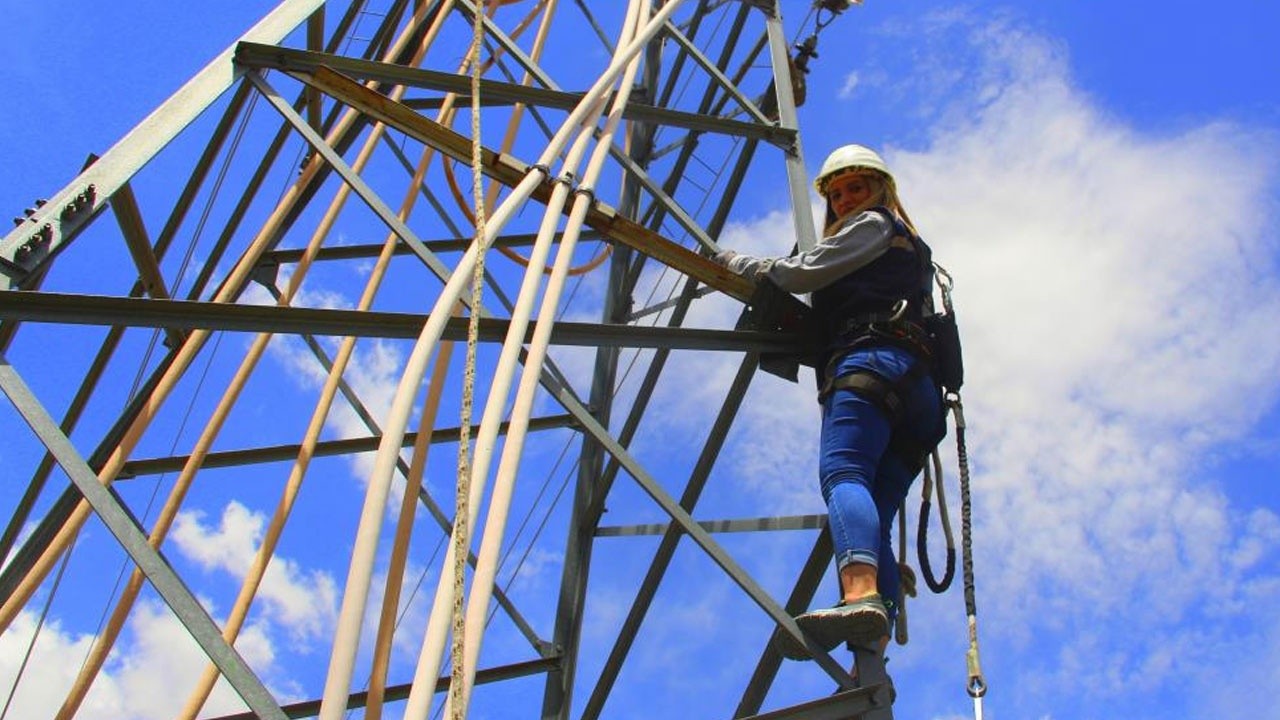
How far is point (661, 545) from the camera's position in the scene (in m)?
5.64

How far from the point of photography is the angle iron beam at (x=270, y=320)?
380 cm

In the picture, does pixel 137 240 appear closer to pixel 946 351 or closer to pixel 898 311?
pixel 898 311

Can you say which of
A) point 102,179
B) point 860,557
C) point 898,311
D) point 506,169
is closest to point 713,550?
point 860,557

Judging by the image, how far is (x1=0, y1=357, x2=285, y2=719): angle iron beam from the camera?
3271mm

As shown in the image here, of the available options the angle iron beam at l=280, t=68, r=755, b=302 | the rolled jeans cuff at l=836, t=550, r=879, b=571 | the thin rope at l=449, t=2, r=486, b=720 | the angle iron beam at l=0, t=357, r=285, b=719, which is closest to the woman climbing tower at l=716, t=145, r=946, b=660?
the rolled jeans cuff at l=836, t=550, r=879, b=571

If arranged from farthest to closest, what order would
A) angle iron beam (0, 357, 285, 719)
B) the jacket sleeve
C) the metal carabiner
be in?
the jacket sleeve → the metal carabiner → angle iron beam (0, 357, 285, 719)

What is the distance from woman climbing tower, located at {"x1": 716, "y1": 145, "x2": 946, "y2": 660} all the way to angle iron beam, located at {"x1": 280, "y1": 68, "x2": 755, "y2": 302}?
10 cm

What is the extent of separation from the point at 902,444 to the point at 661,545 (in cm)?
130

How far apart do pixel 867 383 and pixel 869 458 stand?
0.93 feet

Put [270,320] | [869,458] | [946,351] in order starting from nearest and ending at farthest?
[270,320] → [869,458] → [946,351]

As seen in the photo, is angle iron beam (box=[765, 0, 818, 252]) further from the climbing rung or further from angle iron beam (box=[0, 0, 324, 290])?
angle iron beam (box=[0, 0, 324, 290])

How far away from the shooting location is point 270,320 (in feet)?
13.1

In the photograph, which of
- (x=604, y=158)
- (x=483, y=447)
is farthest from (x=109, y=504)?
(x=604, y=158)

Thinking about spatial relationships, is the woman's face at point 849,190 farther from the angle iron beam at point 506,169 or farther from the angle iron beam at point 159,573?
the angle iron beam at point 159,573
